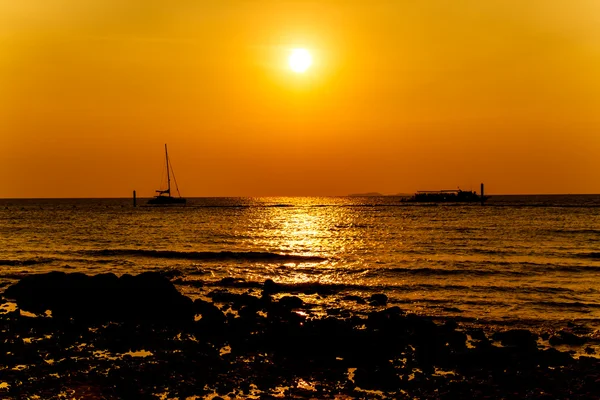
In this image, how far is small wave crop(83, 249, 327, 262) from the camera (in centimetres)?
4528

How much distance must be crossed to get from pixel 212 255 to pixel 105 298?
80.6 ft

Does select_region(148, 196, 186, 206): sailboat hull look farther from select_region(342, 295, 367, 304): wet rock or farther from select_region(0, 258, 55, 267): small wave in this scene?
select_region(342, 295, 367, 304): wet rock

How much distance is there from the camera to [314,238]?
219ft

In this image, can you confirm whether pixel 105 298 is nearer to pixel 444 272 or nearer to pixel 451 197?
pixel 444 272

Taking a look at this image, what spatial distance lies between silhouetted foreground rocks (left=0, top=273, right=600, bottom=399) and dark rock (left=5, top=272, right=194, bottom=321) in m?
0.06

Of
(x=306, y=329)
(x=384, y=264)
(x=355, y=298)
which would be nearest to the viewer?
(x=306, y=329)

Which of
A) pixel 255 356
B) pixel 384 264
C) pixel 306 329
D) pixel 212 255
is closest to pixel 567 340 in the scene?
pixel 306 329

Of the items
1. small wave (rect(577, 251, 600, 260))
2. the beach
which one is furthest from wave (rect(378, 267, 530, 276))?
small wave (rect(577, 251, 600, 260))

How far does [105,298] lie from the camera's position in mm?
22938

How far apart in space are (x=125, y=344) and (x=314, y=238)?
164 feet

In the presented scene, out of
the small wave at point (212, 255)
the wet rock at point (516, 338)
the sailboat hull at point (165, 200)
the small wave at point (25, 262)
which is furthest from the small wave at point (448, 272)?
the sailboat hull at point (165, 200)

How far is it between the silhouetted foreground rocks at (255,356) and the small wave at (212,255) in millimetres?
21904

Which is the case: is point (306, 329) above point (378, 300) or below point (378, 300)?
above

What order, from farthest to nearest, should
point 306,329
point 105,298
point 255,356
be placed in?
point 105,298, point 306,329, point 255,356
